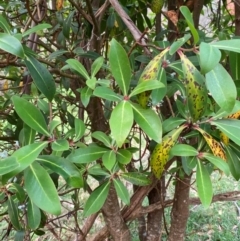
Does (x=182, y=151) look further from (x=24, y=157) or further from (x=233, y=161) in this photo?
(x=24, y=157)

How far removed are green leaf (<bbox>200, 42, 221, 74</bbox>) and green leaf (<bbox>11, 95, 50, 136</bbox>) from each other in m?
0.27

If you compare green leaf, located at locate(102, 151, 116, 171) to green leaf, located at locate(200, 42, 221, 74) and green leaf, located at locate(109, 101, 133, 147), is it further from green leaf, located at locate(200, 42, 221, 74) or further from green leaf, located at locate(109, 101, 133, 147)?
green leaf, located at locate(200, 42, 221, 74)

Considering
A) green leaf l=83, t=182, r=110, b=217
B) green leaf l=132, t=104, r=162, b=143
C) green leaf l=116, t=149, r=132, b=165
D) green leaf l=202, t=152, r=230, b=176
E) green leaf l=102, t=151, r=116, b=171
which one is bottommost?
green leaf l=83, t=182, r=110, b=217

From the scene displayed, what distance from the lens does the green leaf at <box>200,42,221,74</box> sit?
462 mm

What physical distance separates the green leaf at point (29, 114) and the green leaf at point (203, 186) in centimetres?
25

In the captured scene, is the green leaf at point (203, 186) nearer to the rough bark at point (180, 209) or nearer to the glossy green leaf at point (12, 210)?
the glossy green leaf at point (12, 210)

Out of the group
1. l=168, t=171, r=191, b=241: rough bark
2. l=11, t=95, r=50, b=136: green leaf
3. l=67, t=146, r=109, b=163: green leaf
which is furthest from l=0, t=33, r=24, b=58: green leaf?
l=168, t=171, r=191, b=241: rough bark

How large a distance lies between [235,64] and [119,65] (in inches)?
8.2

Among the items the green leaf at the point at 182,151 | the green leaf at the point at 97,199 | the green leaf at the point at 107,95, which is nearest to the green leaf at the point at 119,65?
the green leaf at the point at 107,95

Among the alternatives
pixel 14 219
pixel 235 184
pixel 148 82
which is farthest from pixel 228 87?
pixel 235 184

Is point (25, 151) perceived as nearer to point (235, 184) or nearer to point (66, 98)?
point (66, 98)

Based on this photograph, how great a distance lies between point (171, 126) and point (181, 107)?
48mm

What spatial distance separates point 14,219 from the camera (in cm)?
75

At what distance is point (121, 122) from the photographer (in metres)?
0.50
